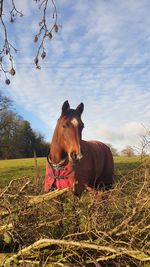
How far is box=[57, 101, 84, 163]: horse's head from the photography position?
218 inches

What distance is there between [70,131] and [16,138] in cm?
4269

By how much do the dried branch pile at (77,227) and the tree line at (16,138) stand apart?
1547 inches

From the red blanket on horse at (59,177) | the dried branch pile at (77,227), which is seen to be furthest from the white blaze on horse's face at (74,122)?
the dried branch pile at (77,227)

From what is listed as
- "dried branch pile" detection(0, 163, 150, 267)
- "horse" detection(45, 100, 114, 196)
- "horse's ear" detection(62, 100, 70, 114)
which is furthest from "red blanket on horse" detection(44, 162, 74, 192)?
"dried branch pile" detection(0, 163, 150, 267)

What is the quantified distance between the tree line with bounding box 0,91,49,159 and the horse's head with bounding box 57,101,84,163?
3714 cm

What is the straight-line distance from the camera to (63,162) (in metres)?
5.79

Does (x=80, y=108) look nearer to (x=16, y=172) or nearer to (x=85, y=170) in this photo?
(x=85, y=170)

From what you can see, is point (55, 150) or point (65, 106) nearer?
point (65, 106)

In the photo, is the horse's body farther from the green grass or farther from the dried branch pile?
the green grass

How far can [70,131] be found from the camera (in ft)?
18.5

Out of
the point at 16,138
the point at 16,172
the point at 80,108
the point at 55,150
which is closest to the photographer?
the point at 55,150

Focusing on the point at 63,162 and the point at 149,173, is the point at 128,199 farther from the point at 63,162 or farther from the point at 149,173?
the point at 63,162

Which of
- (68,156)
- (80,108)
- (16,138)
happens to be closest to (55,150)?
(68,156)

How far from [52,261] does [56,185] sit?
7.58 feet
